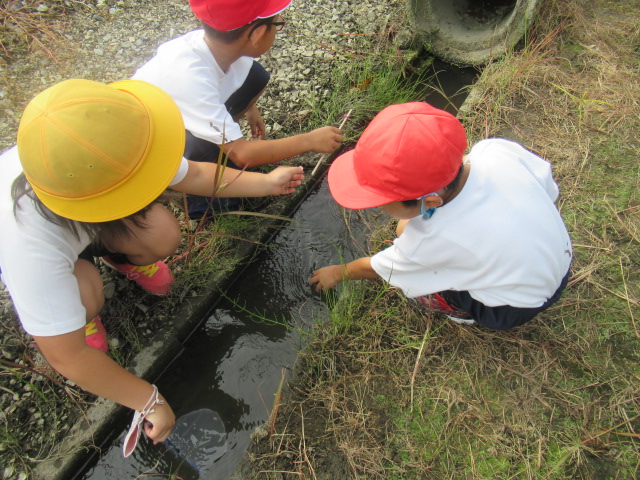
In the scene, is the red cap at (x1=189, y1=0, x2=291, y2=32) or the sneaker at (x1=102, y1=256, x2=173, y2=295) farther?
the sneaker at (x1=102, y1=256, x2=173, y2=295)

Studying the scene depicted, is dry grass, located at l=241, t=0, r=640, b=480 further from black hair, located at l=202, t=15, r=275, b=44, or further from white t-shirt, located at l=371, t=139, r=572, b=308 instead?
black hair, located at l=202, t=15, r=275, b=44

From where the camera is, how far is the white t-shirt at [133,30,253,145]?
171 cm

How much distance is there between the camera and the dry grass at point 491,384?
1.54m

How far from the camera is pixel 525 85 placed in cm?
273

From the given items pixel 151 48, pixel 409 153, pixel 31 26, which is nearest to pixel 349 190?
pixel 409 153

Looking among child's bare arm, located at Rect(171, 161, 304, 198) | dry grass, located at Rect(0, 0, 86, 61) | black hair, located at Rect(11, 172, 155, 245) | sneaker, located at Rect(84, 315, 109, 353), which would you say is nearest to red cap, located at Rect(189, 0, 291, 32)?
child's bare arm, located at Rect(171, 161, 304, 198)

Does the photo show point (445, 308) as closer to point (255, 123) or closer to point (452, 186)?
point (452, 186)

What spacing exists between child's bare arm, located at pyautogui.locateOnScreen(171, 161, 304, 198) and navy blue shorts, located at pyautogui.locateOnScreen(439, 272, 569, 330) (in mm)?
851

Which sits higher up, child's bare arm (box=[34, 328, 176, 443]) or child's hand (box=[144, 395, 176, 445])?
child's bare arm (box=[34, 328, 176, 443])

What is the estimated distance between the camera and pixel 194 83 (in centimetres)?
171

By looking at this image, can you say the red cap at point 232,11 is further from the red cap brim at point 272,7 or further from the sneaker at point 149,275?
the sneaker at point 149,275

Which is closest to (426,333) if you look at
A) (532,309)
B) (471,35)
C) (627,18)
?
(532,309)

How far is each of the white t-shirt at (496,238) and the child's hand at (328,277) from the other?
1.54 ft

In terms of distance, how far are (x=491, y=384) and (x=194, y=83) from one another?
1.76 m
